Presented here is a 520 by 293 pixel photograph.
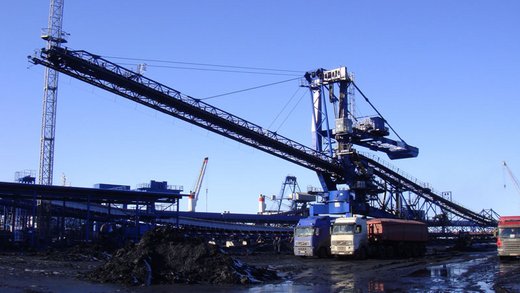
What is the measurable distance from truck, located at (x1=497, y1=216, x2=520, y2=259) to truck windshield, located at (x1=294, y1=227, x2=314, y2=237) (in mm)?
13590

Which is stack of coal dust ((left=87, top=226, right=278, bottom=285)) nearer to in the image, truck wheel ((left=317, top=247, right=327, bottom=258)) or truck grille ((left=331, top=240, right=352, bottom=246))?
truck grille ((left=331, top=240, right=352, bottom=246))

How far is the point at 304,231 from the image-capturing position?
4259cm

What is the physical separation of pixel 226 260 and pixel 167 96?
27496mm

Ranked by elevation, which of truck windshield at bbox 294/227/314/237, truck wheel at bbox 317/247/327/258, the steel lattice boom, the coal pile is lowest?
truck wheel at bbox 317/247/327/258

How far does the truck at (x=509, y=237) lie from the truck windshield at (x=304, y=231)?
44.6 ft

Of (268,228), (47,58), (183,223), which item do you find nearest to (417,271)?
(47,58)

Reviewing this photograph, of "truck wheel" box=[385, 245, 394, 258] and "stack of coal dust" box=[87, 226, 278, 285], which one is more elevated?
"stack of coal dust" box=[87, 226, 278, 285]

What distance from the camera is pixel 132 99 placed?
4850cm

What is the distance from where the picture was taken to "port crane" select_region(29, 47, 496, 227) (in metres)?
45.1

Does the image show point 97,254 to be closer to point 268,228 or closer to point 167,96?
point 167,96

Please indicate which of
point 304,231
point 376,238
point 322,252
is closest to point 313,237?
point 304,231

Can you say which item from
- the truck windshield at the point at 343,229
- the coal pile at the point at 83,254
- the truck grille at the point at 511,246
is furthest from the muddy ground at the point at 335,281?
the truck windshield at the point at 343,229

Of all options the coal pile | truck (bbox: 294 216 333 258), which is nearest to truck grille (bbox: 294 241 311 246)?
truck (bbox: 294 216 333 258)

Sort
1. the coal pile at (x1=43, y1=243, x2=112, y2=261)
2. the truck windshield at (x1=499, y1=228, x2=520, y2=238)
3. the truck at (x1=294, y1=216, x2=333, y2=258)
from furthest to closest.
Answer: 1. the truck at (x1=294, y1=216, x2=333, y2=258)
2. the coal pile at (x1=43, y1=243, x2=112, y2=261)
3. the truck windshield at (x1=499, y1=228, x2=520, y2=238)
